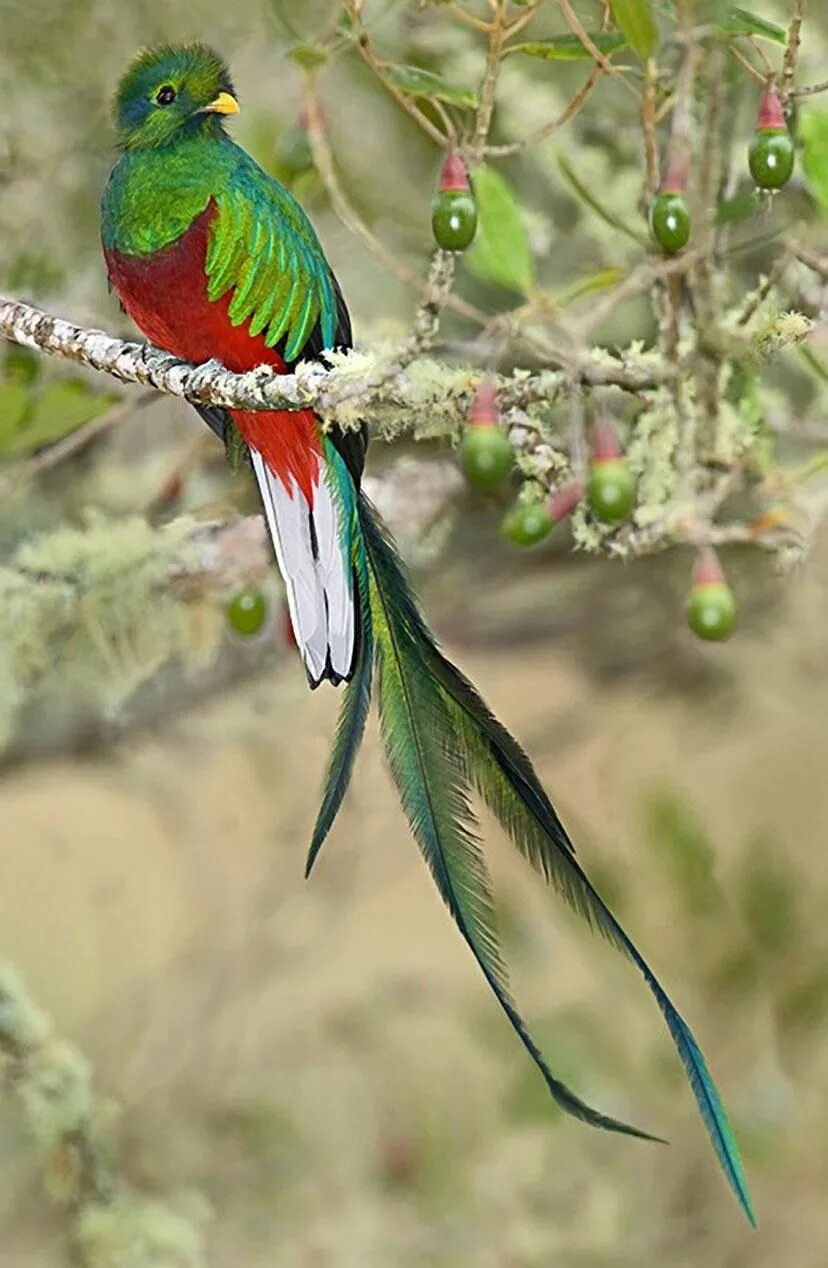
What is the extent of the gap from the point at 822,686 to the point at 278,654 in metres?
0.59

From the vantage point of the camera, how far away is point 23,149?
109 cm

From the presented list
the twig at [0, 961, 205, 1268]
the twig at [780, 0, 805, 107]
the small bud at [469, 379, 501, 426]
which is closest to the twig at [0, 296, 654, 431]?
the small bud at [469, 379, 501, 426]

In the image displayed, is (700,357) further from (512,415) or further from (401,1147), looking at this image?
(401,1147)

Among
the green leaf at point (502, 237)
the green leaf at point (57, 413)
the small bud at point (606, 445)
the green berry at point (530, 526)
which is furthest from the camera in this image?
the green leaf at point (57, 413)

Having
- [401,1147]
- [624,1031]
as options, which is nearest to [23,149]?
[624,1031]

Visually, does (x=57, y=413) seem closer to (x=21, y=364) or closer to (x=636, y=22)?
(x=21, y=364)

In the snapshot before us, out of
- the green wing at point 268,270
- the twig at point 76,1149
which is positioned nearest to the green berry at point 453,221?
the green wing at point 268,270

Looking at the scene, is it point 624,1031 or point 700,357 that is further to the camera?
point 624,1031

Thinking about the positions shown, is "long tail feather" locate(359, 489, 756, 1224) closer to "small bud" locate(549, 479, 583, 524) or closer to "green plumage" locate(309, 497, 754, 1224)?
"green plumage" locate(309, 497, 754, 1224)

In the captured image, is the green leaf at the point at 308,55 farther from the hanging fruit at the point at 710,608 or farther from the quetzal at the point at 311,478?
the hanging fruit at the point at 710,608

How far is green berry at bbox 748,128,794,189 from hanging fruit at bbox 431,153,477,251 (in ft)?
0.33

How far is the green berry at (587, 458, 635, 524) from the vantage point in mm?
582

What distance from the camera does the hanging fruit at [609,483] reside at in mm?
583

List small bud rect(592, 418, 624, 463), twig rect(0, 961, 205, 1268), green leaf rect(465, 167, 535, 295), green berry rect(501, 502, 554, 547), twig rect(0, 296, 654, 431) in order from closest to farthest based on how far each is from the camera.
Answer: twig rect(0, 296, 654, 431) → small bud rect(592, 418, 624, 463) → green berry rect(501, 502, 554, 547) → green leaf rect(465, 167, 535, 295) → twig rect(0, 961, 205, 1268)
